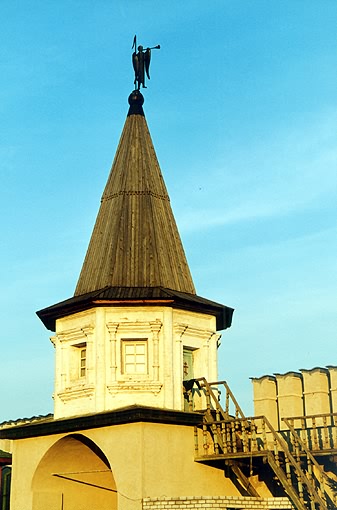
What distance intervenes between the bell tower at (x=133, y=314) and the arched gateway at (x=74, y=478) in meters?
1.04

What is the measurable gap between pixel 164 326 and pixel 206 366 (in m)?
1.90

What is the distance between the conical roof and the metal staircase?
335 centimetres

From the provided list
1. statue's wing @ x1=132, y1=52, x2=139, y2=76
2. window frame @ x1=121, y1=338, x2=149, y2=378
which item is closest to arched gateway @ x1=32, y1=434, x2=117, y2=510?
window frame @ x1=121, y1=338, x2=149, y2=378

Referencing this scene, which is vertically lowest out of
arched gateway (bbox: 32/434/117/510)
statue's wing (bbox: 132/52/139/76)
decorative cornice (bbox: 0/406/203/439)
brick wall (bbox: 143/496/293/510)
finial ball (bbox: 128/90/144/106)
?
brick wall (bbox: 143/496/293/510)

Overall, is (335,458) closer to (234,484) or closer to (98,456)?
(234,484)

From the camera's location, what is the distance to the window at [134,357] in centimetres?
2409

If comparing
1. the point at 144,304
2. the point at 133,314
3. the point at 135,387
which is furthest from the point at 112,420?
the point at 144,304

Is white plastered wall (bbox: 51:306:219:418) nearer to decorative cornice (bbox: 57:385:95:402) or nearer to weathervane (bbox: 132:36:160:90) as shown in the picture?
decorative cornice (bbox: 57:385:95:402)

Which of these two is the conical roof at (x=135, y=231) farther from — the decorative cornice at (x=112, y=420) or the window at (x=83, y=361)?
the decorative cornice at (x=112, y=420)

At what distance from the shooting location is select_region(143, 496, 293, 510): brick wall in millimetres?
20141

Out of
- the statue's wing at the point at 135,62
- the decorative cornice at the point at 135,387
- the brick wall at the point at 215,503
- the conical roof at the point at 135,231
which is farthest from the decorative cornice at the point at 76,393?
the statue's wing at the point at 135,62

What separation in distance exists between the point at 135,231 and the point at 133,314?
2834 millimetres

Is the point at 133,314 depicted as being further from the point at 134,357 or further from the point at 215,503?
the point at 215,503

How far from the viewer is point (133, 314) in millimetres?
24375
